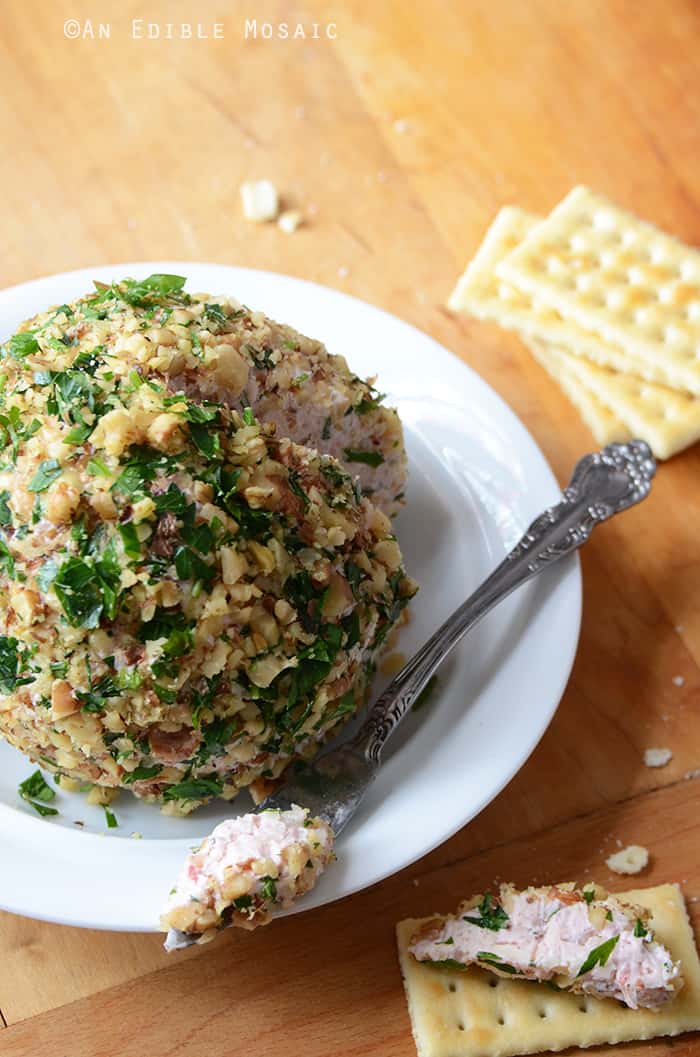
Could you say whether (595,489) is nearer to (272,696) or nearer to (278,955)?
(272,696)

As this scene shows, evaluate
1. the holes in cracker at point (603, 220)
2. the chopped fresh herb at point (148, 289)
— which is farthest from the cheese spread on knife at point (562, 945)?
the holes in cracker at point (603, 220)

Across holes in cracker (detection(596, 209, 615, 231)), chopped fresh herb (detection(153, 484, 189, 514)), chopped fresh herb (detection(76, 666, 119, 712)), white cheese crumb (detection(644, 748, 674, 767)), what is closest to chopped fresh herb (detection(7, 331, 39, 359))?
chopped fresh herb (detection(153, 484, 189, 514))

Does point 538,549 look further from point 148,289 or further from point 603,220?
point 603,220

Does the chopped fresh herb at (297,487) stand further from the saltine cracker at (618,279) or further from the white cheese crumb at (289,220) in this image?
the white cheese crumb at (289,220)

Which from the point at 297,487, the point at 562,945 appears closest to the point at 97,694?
the point at 297,487

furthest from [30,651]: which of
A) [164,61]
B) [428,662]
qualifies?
[164,61]

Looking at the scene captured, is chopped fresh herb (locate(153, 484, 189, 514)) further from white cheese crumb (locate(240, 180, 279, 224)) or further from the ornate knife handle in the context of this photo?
white cheese crumb (locate(240, 180, 279, 224))
